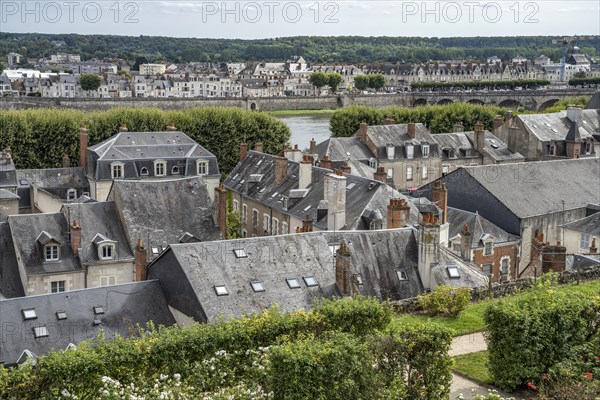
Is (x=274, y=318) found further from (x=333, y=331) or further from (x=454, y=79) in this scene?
(x=454, y=79)

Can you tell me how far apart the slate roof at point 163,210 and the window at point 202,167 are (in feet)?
43.8

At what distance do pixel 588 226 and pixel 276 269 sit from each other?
1438cm

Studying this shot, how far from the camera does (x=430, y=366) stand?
39.4ft

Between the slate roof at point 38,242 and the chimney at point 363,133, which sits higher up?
the chimney at point 363,133

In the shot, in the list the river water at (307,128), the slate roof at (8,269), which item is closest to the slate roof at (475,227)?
the slate roof at (8,269)

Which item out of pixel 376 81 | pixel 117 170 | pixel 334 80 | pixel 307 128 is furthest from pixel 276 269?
pixel 376 81

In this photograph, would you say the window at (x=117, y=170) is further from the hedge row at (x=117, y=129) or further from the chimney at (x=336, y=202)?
the chimney at (x=336, y=202)

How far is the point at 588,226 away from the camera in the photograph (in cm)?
2805

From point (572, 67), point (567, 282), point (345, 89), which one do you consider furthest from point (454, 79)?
point (567, 282)

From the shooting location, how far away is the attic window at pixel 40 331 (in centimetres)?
1803

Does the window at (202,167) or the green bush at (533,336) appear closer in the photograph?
the green bush at (533,336)

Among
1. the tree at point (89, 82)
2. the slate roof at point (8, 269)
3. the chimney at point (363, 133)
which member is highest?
the tree at point (89, 82)

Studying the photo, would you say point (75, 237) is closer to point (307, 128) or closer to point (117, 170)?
point (117, 170)

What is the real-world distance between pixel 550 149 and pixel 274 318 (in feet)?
131
